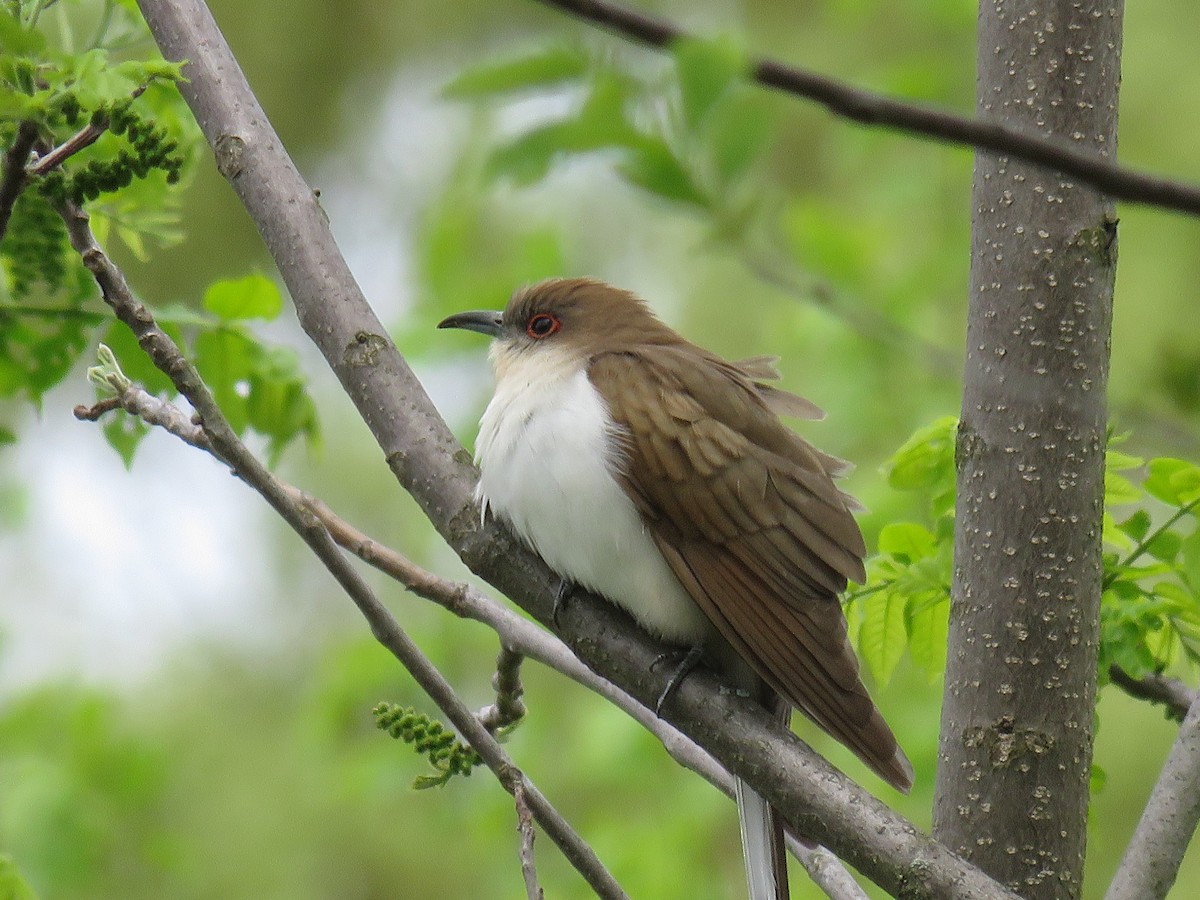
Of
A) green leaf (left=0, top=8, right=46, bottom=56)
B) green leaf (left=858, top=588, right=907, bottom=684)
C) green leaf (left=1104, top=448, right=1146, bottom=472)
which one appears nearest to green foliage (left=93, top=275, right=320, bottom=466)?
green leaf (left=0, top=8, right=46, bottom=56)

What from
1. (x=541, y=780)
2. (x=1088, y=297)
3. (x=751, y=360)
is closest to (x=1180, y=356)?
(x=1088, y=297)

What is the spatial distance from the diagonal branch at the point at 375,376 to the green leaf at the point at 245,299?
0.47m

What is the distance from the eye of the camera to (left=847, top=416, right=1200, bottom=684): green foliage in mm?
2523

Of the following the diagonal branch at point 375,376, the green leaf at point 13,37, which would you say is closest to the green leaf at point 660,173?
the green leaf at point 13,37

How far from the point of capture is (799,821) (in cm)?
206

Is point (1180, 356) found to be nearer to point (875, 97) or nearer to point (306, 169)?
point (875, 97)

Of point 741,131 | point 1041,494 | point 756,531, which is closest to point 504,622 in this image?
point 756,531

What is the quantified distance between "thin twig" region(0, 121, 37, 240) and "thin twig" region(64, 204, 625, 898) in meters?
0.12

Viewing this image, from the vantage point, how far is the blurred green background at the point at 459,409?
517 cm

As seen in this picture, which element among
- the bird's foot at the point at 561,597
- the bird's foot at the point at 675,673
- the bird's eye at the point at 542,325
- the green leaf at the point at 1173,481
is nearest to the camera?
the bird's foot at the point at 675,673

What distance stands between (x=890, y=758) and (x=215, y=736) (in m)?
8.11

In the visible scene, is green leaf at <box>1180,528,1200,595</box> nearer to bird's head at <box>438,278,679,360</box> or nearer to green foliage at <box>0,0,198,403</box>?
bird's head at <box>438,278,679,360</box>

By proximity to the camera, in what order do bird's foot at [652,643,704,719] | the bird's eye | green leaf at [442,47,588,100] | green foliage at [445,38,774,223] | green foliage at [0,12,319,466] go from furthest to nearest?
the bird's eye
bird's foot at [652,643,704,719]
green foliage at [0,12,319,466]
green leaf at [442,47,588,100]
green foliage at [445,38,774,223]

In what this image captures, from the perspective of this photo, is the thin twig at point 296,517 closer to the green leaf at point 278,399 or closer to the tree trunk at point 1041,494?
the tree trunk at point 1041,494
